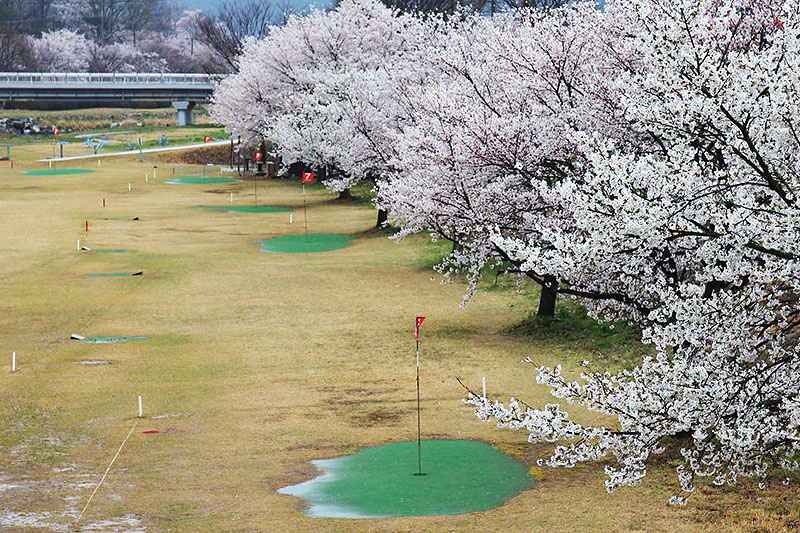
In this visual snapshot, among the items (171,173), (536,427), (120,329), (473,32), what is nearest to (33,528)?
(536,427)

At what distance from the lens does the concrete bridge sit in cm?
11400

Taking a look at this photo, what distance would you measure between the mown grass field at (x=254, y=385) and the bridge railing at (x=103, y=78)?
74539mm

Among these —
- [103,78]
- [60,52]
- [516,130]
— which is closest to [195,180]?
[103,78]

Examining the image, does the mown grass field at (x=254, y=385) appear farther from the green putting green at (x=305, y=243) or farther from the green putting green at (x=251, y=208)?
the green putting green at (x=251, y=208)

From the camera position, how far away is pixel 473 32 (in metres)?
51.9

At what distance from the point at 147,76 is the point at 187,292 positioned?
315ft

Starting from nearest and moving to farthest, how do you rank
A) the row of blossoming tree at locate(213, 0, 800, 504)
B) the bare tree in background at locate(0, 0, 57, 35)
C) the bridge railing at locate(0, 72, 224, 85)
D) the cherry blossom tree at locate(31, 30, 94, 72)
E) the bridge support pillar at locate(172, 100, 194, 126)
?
the row of blossoming tree at locate(213, 0, 800, 504), the bridge railing at locate(0, 72, 224, 85), the bridge support pillar at locate(172, 100, 194, 126), the cherry blossom tree at locate(31, 30, 94, 72), the bare tree in background at locate(0, 0, 57, 35)

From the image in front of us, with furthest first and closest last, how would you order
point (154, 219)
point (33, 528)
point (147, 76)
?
point (147, 76)
point (154, 219)
point (33, 528)

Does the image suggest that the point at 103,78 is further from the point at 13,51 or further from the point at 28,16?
the point at 28,16

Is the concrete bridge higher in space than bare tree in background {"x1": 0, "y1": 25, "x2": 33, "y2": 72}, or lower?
lower

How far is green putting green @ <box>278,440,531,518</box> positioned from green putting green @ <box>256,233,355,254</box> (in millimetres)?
26334

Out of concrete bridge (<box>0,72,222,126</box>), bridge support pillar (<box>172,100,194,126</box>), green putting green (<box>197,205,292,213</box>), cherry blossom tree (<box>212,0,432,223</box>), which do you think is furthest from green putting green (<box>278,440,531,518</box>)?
bridge support pillar (<box>172,100,194,126</box>)

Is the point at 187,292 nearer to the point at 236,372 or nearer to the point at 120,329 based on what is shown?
the point at 120,329

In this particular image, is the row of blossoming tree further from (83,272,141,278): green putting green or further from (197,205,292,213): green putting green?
(197,205,292,213): green putting green
